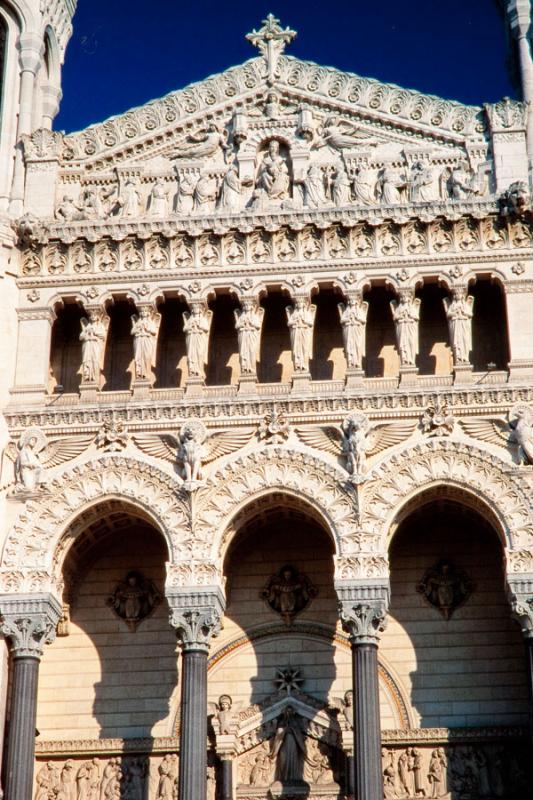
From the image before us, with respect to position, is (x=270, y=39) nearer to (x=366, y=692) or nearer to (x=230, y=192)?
(x=230, y=192)

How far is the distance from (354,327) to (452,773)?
24.9ft

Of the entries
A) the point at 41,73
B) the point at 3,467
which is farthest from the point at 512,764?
the point at 41,73

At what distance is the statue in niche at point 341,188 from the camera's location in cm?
2658

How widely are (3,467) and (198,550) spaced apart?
3.69 m

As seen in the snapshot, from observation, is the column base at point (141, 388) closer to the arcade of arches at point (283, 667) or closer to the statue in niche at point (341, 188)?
the arcade of arches at point (283, 667)

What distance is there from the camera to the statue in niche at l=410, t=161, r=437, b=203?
2642 centimetres

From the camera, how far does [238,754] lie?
2489cm

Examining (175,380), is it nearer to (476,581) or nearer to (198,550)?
(198,550)

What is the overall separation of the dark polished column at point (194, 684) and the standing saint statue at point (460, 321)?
19.3ft

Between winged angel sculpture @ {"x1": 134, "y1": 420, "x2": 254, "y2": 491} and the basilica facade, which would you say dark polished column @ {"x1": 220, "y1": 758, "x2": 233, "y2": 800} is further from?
winged angel sculpture @ {"x1": 134, "y1": 420, "x2": 254, "y2": 491}

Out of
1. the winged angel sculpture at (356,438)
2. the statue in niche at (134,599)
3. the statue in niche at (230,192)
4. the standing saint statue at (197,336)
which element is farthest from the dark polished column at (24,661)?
the statue in niche at (230,192)

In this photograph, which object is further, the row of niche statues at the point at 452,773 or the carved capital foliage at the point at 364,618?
the row of niche statues at the point at 452,773

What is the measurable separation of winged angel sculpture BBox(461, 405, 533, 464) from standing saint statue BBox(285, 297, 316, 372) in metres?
2.94

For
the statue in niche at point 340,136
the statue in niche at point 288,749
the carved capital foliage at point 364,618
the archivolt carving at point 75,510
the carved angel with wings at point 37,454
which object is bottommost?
the statue in niche at point 288,749
